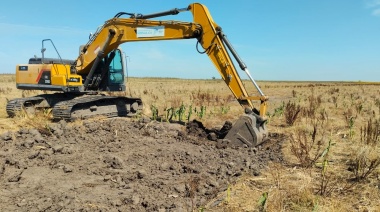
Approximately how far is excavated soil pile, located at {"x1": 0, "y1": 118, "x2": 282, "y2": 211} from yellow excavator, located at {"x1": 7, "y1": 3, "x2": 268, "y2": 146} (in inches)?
44.6

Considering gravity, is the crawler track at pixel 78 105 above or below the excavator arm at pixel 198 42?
below

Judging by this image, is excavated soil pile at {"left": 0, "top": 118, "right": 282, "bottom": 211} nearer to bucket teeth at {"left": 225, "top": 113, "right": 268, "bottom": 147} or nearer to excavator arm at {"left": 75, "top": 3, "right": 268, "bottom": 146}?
bucket teeth at {"left": 225, "top": 113, "right": 268, "bottom": 147}

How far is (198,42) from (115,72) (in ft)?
13.6

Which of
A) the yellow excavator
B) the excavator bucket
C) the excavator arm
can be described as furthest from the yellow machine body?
the excavator bucket

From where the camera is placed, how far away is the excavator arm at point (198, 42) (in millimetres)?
7621

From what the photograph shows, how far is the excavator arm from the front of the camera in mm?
7621

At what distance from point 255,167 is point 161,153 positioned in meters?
1.76

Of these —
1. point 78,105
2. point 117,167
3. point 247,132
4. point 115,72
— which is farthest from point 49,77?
point 247,132

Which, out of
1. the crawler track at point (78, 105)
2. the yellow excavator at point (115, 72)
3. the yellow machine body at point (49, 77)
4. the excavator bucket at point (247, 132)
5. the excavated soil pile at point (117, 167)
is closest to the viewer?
the excavated soil pile at point (117, 167)

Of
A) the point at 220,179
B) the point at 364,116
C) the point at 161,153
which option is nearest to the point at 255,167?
the point at 220,179

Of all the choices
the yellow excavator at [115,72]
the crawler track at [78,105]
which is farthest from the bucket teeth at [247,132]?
the crawler track at [78,105]

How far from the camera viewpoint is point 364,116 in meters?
12.0

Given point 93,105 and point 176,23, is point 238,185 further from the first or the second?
point 93,105

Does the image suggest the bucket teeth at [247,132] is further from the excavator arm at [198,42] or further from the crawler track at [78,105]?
the crawler track at [78,105]
